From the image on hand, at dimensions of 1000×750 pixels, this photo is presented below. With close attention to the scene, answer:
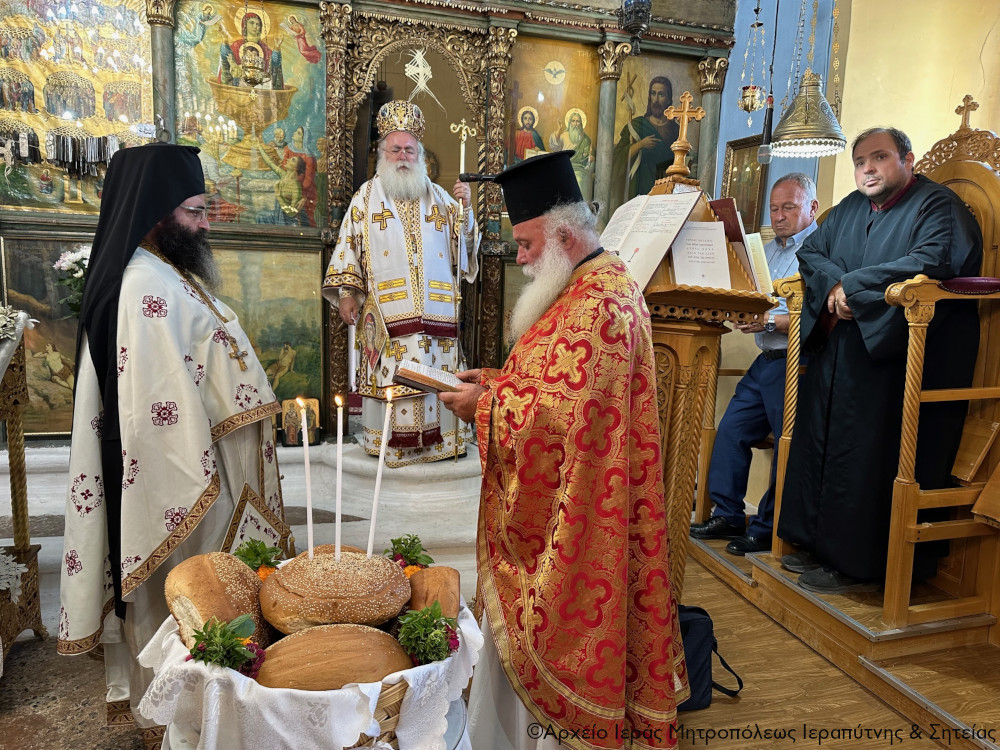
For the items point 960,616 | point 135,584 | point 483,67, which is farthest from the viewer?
point 483,67

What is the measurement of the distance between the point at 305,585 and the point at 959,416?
10.5 feet

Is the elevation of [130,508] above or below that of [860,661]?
above

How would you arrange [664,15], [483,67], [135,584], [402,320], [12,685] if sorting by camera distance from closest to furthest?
[135,584] → [12,685] → [402,320] → [483,67] → [664,15]

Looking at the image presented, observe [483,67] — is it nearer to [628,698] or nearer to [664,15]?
[664,15]

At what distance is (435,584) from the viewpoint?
1.38 m

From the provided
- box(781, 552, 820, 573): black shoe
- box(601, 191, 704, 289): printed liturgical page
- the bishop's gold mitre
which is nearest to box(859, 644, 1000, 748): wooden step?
box(781, 552, 820, 573): black shoe

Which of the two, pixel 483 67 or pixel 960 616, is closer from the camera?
pixel 960 616

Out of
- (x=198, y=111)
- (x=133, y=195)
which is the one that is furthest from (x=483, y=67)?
(x=133, y=195)

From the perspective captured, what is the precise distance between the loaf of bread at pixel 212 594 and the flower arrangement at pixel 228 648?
66 millimetres

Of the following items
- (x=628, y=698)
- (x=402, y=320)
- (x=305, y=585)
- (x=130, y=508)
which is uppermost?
(x=402, y=320)

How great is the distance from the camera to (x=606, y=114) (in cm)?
620

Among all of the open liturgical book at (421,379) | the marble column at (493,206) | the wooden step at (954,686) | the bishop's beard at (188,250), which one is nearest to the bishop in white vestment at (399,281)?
the marble column at (493,206)

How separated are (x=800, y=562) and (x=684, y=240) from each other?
2080 millimetres

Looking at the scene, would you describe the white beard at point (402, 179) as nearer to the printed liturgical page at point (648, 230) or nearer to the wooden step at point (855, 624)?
the printed liturgical page at point (648, 230)
